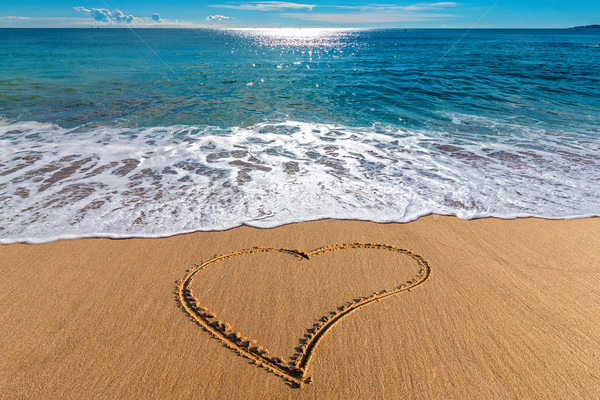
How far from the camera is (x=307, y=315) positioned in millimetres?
3215

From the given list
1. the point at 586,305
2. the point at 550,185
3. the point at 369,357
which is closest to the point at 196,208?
the point at 369,357

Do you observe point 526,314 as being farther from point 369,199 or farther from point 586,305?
point 369,199

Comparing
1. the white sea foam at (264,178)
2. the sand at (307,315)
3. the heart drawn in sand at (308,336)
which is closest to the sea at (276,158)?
the white sea foam at (264,178)

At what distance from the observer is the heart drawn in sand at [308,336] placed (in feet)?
Result: 8.77

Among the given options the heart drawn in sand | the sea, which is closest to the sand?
the heart drawn in sand

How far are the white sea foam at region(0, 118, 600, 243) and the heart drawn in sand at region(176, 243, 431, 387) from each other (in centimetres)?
88

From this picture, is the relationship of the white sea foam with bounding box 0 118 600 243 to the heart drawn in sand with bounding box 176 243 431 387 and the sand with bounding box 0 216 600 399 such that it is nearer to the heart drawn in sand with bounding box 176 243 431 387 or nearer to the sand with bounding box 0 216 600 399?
the sand with bounding box 0 216 600 399

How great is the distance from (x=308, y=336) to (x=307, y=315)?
0.89ft

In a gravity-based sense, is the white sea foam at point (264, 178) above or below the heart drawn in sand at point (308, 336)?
above

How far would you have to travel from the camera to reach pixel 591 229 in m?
4.75

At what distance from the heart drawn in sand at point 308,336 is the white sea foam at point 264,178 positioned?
2.90ft

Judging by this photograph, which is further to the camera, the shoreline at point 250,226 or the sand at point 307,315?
the shoreline at point 250,226

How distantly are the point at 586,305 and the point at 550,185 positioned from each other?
145 inches

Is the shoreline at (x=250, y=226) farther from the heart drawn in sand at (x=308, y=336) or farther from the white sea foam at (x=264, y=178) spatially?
the heart drawn in sand at (x=308, y=336)
